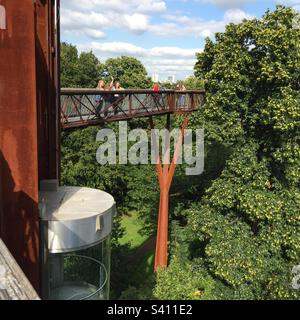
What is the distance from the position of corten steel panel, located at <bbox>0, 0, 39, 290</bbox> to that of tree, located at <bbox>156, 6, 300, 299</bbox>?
767 cm

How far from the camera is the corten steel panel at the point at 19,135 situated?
4.56 m

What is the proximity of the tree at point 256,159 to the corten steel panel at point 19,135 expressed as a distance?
7.67 metres

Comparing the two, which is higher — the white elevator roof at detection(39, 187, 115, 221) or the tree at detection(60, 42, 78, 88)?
the tree at detection(60, 42, 78, 88)

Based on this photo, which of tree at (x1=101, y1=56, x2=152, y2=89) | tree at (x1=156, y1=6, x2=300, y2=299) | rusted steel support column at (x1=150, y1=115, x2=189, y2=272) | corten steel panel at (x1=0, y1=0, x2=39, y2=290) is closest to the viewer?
corten steel panel at (x1=0, y1=0, x2=39, y2=290)

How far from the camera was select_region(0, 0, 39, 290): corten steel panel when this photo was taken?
456 centimetres

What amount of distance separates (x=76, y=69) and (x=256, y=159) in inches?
Result: 1166

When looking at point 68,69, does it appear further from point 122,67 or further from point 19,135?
point 19,135

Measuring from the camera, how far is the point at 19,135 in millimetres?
4719

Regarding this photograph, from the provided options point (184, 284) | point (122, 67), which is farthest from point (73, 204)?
point (122, 67)

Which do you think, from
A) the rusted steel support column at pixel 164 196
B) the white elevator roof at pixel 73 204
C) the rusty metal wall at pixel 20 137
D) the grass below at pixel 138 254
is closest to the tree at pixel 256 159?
the rusted steel support column at pixel 164 196

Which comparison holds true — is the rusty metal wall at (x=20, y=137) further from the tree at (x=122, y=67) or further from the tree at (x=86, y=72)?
the tree at (x=122, y=67)

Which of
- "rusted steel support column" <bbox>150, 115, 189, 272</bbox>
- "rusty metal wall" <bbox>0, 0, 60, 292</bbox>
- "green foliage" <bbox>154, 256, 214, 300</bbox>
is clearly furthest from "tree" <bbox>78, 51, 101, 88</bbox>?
"rusty metal wall" <bbox>0, 0, 60, 292</bbox>

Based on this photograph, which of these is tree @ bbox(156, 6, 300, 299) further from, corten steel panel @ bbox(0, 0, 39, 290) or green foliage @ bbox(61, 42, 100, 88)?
green foliage @ bbox(61, 42, 100, 88)
